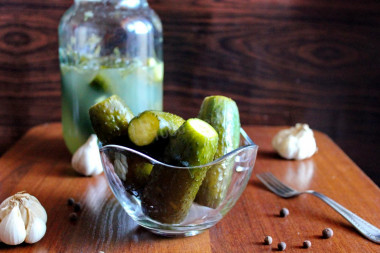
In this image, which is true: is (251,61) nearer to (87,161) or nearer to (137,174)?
(87,161)

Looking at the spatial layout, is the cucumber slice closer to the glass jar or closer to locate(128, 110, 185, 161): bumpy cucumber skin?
the glass jar

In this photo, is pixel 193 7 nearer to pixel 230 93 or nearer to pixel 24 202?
pixel 230 93

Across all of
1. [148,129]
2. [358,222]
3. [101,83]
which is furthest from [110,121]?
[358,222]

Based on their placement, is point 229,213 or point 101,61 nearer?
point 229,213

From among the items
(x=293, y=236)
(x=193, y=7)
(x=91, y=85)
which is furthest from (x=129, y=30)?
(x=293, y=236)

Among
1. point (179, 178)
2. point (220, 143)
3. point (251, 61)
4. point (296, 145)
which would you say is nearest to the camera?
point (179, 178)
